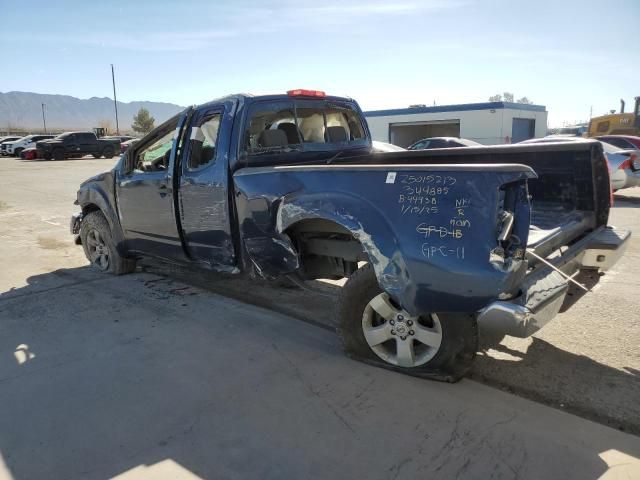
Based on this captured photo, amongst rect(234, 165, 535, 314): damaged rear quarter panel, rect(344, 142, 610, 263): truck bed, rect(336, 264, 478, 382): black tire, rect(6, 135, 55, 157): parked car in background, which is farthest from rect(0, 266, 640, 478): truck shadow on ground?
rect(6, 135, 55, 157): parked car in background

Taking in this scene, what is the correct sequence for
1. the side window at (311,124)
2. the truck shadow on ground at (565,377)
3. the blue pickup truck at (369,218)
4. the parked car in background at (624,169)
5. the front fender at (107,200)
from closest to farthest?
the blue pickup truck at (369,218) < the truck shadow on ground at (565,377) < the side window at (311,124) < the front fender at (107,200) < the parked car in background at (624,169)

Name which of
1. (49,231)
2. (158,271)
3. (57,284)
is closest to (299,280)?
(158,271)

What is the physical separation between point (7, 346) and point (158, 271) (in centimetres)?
238

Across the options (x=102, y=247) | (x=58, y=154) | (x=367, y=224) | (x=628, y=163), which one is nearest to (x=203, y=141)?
(x=367, y=224)

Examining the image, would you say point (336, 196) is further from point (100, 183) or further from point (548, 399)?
point (100, 183)

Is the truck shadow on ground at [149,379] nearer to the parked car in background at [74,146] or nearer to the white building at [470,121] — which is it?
the white building at [470,121]

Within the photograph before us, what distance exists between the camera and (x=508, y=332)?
2.88 meters

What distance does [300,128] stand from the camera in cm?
489

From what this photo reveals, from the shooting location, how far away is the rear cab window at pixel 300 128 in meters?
4.52

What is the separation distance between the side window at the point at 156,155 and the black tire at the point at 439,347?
250cm

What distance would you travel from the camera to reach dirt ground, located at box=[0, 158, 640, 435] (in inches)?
127

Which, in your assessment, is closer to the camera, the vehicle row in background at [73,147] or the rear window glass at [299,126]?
the rear window glass at [299,126]

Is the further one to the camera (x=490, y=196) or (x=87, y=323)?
(x=87, y=323)

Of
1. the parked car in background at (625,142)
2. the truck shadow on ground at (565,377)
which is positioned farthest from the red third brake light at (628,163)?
the truck shadow on ground at (565,377)
